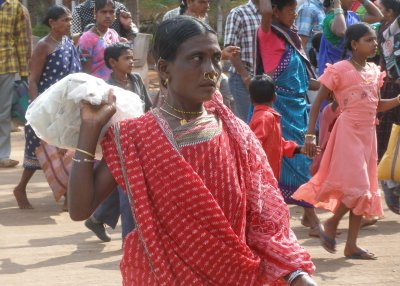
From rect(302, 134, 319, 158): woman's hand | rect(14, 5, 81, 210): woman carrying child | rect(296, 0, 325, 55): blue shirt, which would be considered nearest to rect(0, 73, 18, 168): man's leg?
rect(14, 5, 81, 210): woman carrying child

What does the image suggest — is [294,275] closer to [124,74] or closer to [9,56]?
[124,74]

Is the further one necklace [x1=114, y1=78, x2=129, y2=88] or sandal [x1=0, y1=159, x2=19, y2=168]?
sandal [x1=0, y1=159, x2=19, y2=168]

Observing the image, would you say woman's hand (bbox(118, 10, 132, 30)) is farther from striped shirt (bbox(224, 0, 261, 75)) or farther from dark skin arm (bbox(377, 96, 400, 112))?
dark skin arm (bbox(377, 96, 400, 112))

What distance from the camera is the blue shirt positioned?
10672 millimetres

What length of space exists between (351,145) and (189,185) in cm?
402

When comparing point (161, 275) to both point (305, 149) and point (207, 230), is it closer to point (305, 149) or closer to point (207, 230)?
point (207, 230)

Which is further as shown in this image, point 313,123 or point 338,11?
point 338,11

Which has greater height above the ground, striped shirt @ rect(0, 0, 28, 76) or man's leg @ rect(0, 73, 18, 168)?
striped shirt @ rect(0, 0, 28, 76)

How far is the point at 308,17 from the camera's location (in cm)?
1067

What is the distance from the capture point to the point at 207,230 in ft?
10.6

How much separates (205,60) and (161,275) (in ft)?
2.35

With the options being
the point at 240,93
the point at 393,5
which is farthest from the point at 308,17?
the point at 240,93

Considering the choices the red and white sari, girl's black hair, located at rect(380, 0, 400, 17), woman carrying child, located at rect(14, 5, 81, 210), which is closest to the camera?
the red and white sari

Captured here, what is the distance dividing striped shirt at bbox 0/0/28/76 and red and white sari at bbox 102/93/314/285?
8192mm
